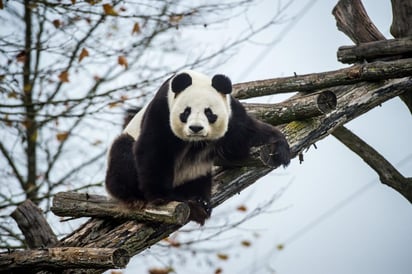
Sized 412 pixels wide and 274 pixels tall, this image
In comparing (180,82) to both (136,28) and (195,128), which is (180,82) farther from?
(136,28)

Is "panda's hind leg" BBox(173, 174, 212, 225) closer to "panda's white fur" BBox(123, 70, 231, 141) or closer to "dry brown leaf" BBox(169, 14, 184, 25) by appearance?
"panda's white fur" BBox(123, 70, 231, 141)

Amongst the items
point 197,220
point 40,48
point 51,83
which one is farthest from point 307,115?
point 51,83

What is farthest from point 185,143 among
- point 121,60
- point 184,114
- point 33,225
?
point 121,60

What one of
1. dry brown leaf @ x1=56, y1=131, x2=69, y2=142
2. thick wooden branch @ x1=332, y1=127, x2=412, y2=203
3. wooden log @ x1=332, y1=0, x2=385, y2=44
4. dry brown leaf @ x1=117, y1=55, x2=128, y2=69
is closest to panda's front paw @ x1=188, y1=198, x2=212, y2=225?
thick wooden branch @ x1=332, y1=127, x2=412, y2=203

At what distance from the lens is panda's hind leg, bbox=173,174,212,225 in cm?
567

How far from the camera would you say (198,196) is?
5.97 metres

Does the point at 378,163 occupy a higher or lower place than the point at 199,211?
lower

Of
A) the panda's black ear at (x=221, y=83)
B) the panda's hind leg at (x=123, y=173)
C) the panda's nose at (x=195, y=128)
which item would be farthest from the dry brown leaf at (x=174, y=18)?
the panda's nose at (x=195, y=128)

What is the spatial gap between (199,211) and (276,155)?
84 centimetres

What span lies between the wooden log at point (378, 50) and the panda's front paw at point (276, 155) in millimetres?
1814

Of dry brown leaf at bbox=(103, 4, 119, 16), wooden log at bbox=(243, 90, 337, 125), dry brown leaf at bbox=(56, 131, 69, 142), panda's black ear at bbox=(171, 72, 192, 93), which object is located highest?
dry brown leaf at bbox=(103, 4, 119, 16)

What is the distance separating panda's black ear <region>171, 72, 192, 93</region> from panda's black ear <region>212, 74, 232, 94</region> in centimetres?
24

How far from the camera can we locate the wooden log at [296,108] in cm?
587

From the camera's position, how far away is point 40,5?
8.29 meters
